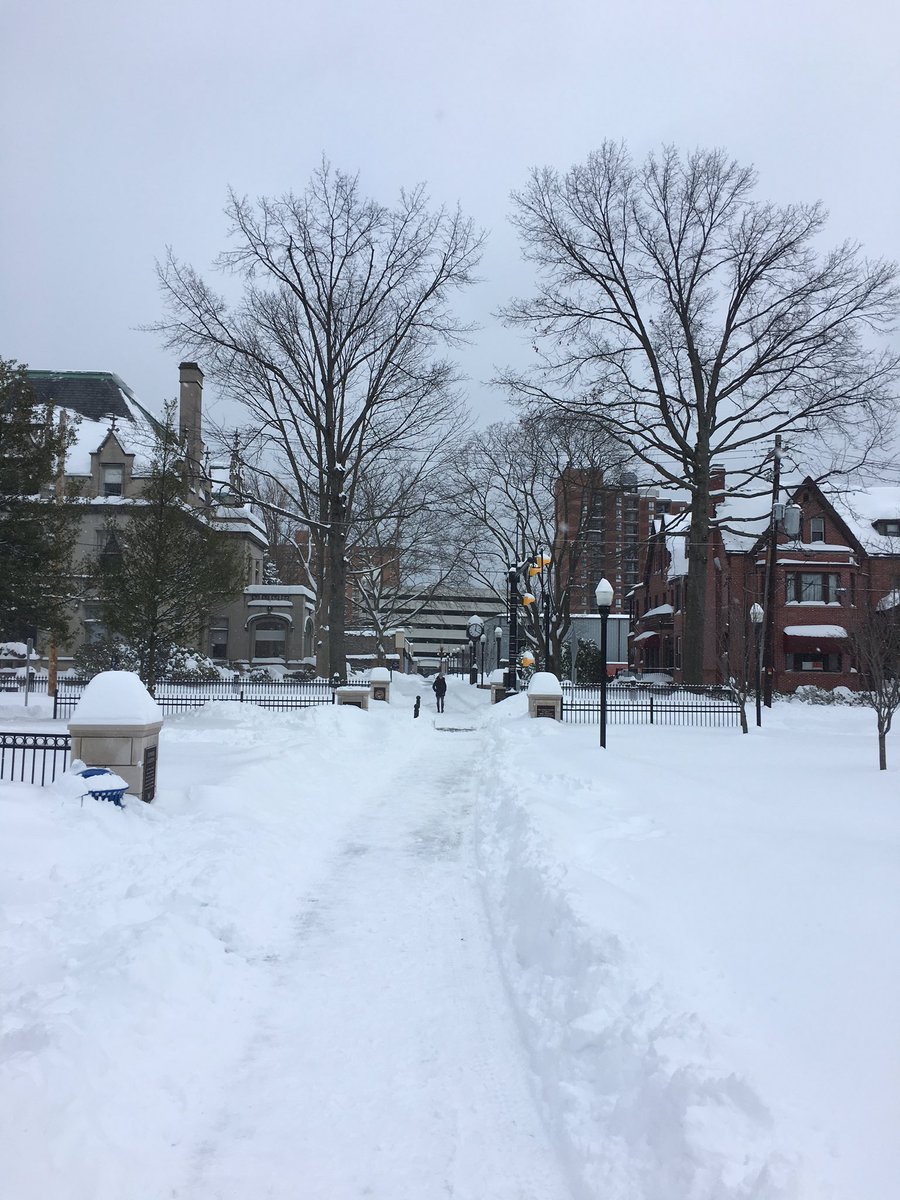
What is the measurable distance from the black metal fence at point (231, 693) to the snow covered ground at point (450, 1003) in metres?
16.0

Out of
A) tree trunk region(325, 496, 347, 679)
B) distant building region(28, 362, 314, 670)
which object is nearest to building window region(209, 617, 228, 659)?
distant building region(28, 362, 314, 670)

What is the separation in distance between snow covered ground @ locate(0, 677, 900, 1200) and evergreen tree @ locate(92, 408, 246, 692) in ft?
45.0

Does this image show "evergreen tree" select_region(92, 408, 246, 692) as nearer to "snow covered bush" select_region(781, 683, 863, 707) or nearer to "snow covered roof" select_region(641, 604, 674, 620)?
"snow covered bush" select_region(781, 683, 863, 707)

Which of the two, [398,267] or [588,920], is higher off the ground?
[398,267]

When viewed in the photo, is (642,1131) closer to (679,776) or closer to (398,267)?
(679,776)

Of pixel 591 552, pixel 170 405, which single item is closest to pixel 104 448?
pixel 170 405

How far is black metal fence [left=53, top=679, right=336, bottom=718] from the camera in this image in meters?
26.3

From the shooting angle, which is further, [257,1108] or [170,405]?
[170,405]

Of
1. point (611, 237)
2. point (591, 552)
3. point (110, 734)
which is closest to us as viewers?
point (110, 734)

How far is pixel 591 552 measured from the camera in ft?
132

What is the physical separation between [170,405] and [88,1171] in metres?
24.8

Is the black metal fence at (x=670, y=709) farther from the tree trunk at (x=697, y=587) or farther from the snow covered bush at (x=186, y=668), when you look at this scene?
the snow covered bush at (x=186, y=668)

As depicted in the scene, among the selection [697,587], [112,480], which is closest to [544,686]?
[697,587]

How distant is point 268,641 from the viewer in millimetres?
53219
